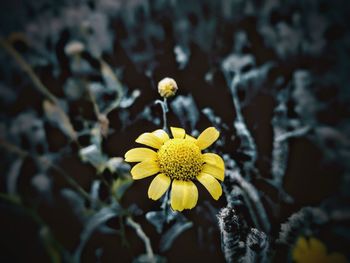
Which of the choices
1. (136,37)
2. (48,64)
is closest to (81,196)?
(48,64)

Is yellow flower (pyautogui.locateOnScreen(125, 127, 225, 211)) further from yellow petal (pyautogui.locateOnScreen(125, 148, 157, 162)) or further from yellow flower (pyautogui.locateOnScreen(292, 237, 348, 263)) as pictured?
yellow flower (pyautogui.locateOnScreen(292, 237, 348, 263))

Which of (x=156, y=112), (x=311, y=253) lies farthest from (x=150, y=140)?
(x=311, y=253)

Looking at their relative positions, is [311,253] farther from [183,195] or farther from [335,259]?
[183,195]

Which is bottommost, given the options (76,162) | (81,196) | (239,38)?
(81,196)

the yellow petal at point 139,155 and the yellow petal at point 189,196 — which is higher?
the yellow petal at point 139,155

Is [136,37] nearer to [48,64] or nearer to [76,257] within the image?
[48,64]

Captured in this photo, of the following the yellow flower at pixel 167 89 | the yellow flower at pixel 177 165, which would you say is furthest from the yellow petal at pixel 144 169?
the yellow flower at pixel 167 89

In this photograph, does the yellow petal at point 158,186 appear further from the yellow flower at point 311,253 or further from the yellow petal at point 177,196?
the yellow flower at point 311,253
